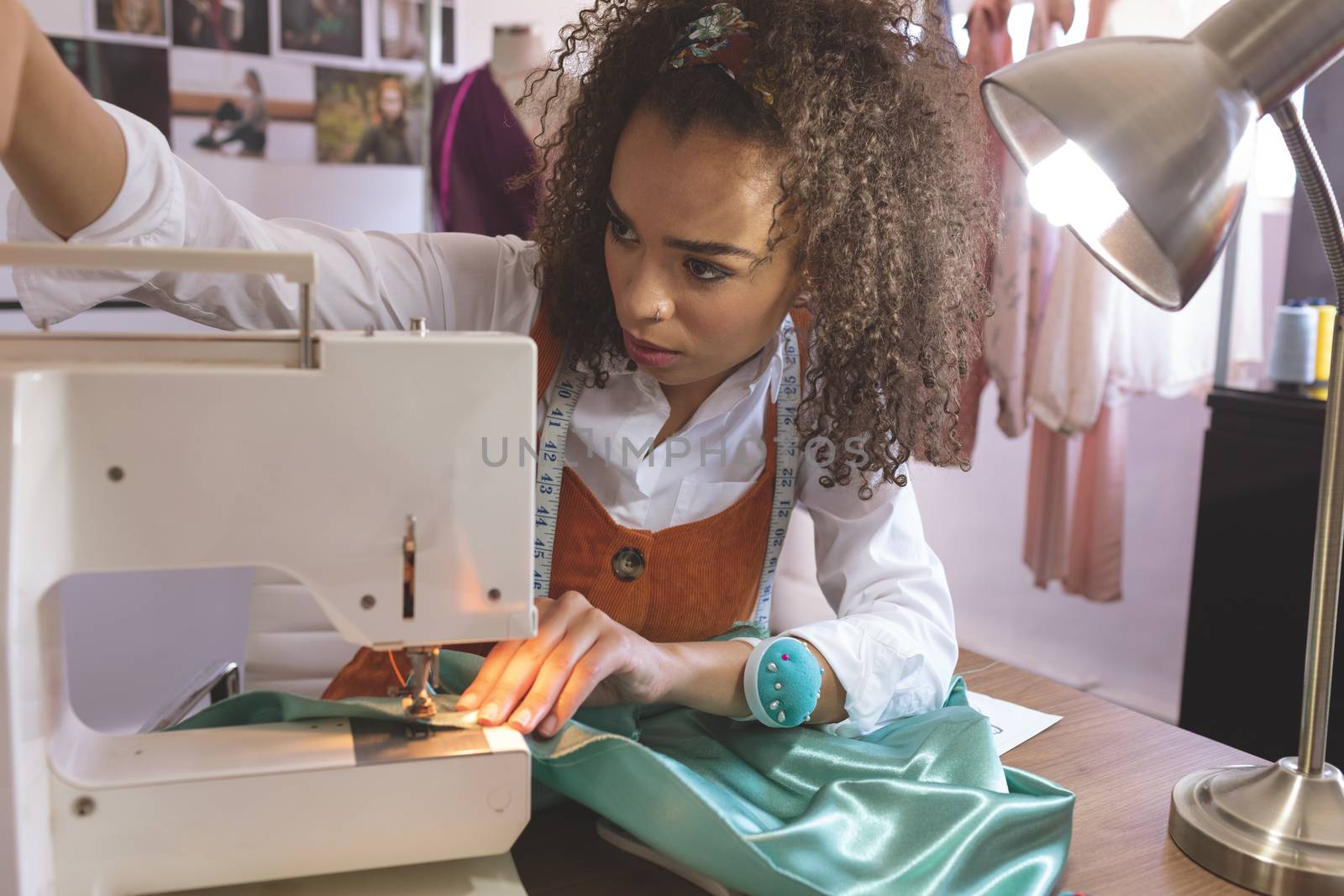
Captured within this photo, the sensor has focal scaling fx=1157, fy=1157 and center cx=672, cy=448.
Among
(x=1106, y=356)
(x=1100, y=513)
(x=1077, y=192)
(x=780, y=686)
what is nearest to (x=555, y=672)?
(x=780, y=686)

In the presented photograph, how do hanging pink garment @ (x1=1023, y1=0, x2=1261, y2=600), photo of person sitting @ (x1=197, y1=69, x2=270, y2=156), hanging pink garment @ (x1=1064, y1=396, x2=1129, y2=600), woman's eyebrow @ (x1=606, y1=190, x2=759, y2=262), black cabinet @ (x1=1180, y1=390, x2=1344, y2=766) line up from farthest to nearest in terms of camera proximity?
photo of person sitting @ (x1=197, y1=69, x2=270, y2=156), hanging pink garment @ (x1=1064, y1=396, x2=1129, y2=600), hanging pink garment @ (x1=1023, y1=0, x2=1261, y2=600), black cabinet @ (x1=1180, y1=390, x2=1344, y2=766), woman's eyebrow @ (x1=606, y1=190, x2=759, y2=262)

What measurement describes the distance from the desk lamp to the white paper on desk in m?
0.18

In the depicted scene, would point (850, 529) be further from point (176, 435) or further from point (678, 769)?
point (176, 435)

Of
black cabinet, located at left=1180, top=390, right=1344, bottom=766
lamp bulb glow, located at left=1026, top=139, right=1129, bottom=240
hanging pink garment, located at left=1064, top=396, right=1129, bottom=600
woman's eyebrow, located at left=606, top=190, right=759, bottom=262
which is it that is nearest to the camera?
lamp bulb glow, located at left=1026, top=139, right=1129, bottom=240

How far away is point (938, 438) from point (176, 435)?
30.6 inches

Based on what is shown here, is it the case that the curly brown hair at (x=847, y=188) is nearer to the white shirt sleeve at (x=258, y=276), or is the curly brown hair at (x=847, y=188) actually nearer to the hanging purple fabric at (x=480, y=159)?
the white shirt sleeve at (x=258, y=276)

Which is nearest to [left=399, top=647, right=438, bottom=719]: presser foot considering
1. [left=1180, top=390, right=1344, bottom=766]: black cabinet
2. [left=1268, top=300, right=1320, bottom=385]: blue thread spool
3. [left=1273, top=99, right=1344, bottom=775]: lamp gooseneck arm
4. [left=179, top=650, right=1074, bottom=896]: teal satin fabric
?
[left=179, top=650, right=1074, bottom=896]: teal satin fabric

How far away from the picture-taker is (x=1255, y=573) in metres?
2.32

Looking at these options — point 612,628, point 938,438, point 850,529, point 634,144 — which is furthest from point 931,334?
point 612,628

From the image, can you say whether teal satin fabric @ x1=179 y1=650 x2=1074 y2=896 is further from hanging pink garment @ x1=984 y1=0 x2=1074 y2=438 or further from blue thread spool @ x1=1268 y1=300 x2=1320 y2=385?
hanging pink garment @ x1=984 y1=0 x2=1074 y2=438

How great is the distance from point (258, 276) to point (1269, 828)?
101 centimetres

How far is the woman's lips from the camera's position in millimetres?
1123

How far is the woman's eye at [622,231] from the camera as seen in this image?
113 centimetres

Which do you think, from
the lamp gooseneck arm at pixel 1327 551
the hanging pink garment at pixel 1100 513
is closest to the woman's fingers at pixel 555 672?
the lamp gooseneck arm at pixel 1327 551
